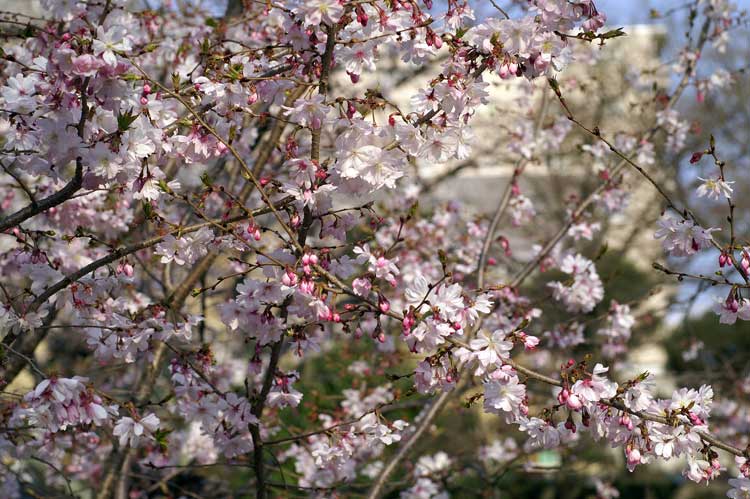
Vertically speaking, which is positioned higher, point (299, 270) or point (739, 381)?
point (739, 381)

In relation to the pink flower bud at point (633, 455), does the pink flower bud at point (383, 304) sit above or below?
above

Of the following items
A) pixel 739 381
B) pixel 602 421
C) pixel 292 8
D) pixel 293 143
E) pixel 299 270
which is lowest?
pixel 602 421

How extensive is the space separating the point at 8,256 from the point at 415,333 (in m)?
2.57

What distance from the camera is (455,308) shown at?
8.63 ft

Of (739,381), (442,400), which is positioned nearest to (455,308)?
(442,400)

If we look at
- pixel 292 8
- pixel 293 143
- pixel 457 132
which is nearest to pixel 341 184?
pixel 293 143

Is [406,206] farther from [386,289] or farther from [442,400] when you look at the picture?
[442,400]

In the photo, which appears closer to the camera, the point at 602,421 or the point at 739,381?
the point at 602,421

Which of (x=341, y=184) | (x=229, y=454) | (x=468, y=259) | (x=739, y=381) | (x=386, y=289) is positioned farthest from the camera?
(x=739, y=381)

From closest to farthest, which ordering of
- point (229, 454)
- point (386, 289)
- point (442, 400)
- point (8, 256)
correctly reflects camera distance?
point (229, 454), point (8, 256), point (442, 400), point (386, 289)

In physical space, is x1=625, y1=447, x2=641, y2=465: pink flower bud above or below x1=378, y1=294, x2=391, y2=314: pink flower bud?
below

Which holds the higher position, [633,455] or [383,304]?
[383,304]

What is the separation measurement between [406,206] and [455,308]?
4108mm

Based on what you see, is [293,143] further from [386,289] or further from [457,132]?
[386,289]
